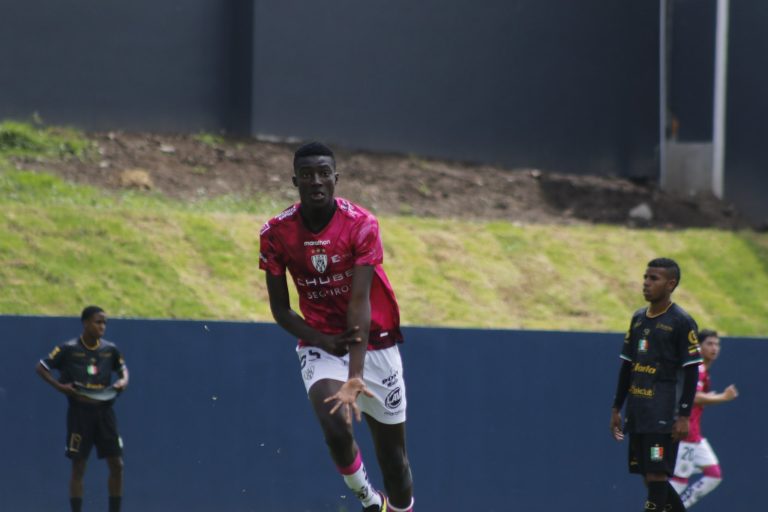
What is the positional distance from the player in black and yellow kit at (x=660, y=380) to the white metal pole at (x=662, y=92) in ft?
47.6

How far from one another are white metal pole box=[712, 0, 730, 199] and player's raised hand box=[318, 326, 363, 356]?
16173mm

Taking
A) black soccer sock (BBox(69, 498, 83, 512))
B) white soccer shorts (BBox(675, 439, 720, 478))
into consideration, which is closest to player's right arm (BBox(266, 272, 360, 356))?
black soccer sock (BBox(69, 498, 83, 512))

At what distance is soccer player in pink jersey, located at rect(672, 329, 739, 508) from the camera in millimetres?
10602

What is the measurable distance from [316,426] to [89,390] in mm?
2056

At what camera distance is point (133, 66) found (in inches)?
730

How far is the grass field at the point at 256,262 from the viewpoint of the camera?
1401cm

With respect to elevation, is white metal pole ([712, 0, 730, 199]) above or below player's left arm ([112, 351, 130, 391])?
above

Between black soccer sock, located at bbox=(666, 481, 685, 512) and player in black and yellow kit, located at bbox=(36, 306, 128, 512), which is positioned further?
player in black and yellow kit, located at bbox=(36, 306, 128, 512)

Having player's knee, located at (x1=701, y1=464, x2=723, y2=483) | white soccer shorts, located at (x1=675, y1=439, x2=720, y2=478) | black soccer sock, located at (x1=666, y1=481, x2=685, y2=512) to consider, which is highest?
black soccer sock, located at (x1=666, y1=481, x2=685, y2=512)

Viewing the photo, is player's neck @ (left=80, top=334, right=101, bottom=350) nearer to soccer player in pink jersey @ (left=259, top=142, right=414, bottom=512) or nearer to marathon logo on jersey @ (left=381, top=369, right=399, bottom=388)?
soccer player in pink jersey @ (left=259, top=142, right=414, bottom=512)

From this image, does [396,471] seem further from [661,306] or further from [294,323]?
[661,306]

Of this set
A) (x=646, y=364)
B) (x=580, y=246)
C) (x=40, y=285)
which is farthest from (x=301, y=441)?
(x=580, y=246)

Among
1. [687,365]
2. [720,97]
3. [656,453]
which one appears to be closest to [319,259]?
[687,365]

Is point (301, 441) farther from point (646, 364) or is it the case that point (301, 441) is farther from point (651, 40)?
point (651, 40)
